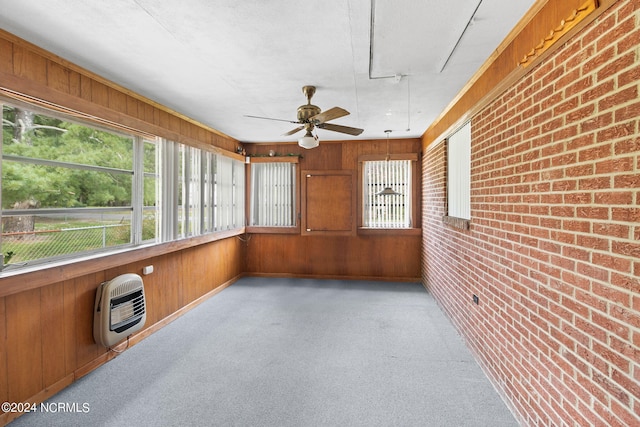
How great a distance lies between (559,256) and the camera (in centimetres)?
162

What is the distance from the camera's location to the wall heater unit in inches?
106

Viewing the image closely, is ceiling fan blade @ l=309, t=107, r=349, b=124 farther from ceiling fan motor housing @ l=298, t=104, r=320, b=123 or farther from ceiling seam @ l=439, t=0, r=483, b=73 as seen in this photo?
ceiling seam @ l=439, t=0, r=483, b=73

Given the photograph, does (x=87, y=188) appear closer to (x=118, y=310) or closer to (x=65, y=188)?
(x=65, y=188)

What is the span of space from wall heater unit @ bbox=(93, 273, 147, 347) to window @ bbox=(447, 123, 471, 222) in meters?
3.50

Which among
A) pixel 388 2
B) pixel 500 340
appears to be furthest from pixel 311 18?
pixel 500 340

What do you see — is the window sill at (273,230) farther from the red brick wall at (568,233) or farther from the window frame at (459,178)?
the red brick wall at (568,233)

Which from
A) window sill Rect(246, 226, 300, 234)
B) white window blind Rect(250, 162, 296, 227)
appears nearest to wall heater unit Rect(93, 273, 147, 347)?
window sill Rect(246, 226, 300, 234)

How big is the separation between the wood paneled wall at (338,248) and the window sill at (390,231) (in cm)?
3

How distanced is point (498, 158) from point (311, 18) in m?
1.79

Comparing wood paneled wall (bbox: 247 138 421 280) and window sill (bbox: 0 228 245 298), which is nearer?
window sill (bbox: 0 228 245 298)

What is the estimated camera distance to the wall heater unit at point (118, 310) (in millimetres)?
2693

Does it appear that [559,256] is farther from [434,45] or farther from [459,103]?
[459,103]

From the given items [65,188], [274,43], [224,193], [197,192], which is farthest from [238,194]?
[274,43]

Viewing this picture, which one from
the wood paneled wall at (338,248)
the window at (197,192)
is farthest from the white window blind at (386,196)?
the window at (197,192)
